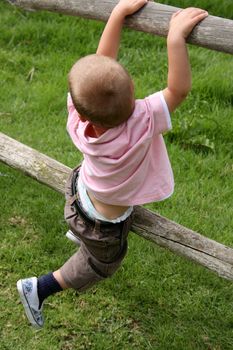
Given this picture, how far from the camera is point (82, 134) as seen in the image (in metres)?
2.79

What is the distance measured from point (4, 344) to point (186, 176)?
1.72m

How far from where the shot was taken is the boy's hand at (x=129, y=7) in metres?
2.79

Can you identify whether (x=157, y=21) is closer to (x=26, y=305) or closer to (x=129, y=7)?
(x=129, y=7)

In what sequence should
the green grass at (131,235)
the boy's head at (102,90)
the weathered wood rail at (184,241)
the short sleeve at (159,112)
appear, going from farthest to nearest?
the green grass at (131,235) → the weathered wood rail at (184,241) → the short sleeve at (159,112) → the boy's head at (102,90)

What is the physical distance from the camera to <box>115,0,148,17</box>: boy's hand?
2789mm

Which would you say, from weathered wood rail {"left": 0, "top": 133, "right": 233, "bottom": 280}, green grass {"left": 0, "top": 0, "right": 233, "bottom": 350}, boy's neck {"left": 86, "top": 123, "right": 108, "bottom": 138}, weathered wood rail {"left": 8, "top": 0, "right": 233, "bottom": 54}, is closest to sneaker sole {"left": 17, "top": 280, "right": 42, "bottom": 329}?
green grass {"left": 0, "top": 0, "right": 233, "bottom": 350}

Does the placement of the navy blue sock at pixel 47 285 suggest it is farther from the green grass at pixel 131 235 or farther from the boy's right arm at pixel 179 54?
the boy's right arm at pixel 179 54

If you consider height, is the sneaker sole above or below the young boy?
below

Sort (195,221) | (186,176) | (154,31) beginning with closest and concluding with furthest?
1. (154,31)
2. (195,221)
3. (186,176)

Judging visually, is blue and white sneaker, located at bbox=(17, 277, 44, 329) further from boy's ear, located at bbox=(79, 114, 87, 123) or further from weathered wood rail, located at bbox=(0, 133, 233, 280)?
boy's ear, located at bbox=(79, 114, 87, 123)

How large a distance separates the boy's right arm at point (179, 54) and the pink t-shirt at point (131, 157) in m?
0.05

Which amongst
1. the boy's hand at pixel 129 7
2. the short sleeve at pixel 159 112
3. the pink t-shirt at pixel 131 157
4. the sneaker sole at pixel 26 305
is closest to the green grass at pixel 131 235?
the sneaker sole at pixel 26 305

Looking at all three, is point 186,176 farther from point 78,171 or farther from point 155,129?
point 155,129

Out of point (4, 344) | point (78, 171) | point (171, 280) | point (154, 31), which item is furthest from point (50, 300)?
point (154, 31)
